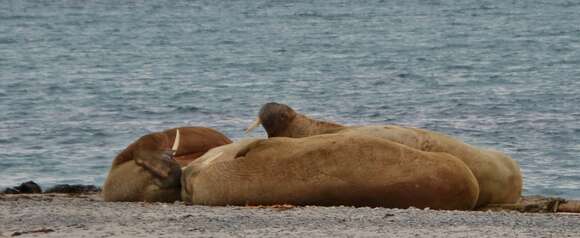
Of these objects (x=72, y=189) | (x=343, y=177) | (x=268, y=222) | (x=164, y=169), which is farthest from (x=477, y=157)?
(x=72, y=189)

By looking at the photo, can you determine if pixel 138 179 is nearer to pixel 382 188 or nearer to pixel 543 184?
pixel 382 188

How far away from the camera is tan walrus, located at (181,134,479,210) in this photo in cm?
1204

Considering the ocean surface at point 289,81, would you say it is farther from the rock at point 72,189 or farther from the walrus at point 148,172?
the walrus at point 148,172

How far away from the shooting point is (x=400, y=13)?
79.8 metres

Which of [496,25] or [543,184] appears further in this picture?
[496,25]

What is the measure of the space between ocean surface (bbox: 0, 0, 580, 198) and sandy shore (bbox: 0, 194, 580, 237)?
6097mm

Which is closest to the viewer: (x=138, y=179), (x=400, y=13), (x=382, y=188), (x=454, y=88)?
(x=382, y=188)

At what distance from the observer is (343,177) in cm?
1203

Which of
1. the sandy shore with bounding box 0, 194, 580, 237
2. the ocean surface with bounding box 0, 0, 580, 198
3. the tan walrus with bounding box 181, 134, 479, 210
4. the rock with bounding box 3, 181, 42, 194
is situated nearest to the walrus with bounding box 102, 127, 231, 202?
the tan walrus with bounding box 181, 134, 479, 210

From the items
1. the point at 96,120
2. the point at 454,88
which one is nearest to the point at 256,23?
the point at 454,88

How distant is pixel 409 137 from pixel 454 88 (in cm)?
2003

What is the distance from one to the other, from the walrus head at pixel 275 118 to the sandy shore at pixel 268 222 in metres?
1.92

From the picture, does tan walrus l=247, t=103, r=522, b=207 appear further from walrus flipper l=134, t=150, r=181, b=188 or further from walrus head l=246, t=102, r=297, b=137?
walrus flipper l=134, t=150, r=181, b=188

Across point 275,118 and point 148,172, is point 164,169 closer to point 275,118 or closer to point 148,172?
point 148,172
